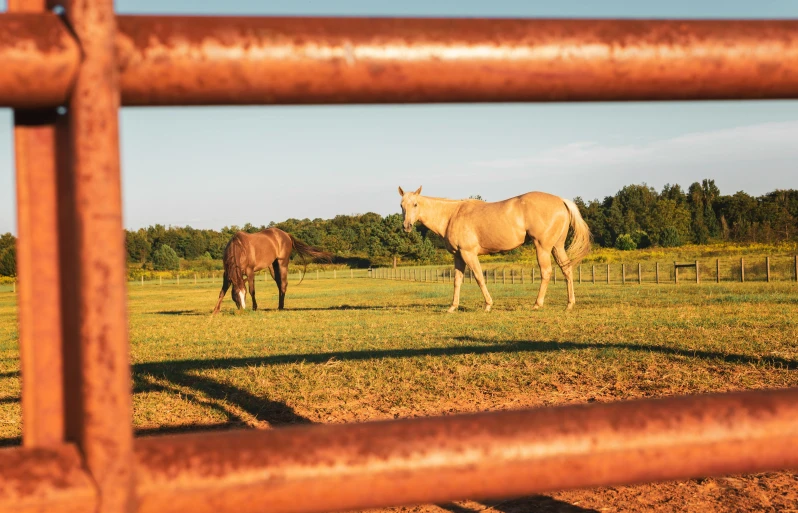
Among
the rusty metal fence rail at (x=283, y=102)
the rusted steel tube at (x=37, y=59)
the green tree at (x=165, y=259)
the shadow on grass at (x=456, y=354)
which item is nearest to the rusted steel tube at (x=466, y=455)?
the rusty metal fence rail at (x=283, y=102)

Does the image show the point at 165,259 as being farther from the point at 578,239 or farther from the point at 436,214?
the point at 578,239

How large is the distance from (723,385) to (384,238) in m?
78.0

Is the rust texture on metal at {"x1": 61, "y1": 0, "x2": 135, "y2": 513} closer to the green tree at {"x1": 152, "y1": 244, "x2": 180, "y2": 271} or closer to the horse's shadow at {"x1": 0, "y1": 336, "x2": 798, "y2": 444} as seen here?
the horse's shadow at {"x1": 0, "y1": 336, "x2": 798, "y2": 444}

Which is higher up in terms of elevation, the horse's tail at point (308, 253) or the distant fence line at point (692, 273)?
the horse's tail at point (308, 253)

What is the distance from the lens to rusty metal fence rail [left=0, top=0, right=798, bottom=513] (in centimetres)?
57

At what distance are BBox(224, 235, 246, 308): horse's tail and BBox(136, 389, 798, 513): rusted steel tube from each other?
47.6ft

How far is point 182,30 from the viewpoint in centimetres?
63

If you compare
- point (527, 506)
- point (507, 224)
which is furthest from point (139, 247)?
point (527, 506)

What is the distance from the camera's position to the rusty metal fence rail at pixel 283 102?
568mm

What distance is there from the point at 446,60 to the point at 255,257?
16.4 meters

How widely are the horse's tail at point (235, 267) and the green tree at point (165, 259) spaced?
63.3 meters

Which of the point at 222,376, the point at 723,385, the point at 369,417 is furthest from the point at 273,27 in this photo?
the point at 222,376

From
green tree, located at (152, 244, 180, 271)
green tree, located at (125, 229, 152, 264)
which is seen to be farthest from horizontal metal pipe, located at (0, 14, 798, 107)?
green tree, located at (152, 244, 180, 271)

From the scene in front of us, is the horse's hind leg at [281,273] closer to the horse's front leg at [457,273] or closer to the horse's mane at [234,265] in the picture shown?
Result: the horse's mane at [234,265]
